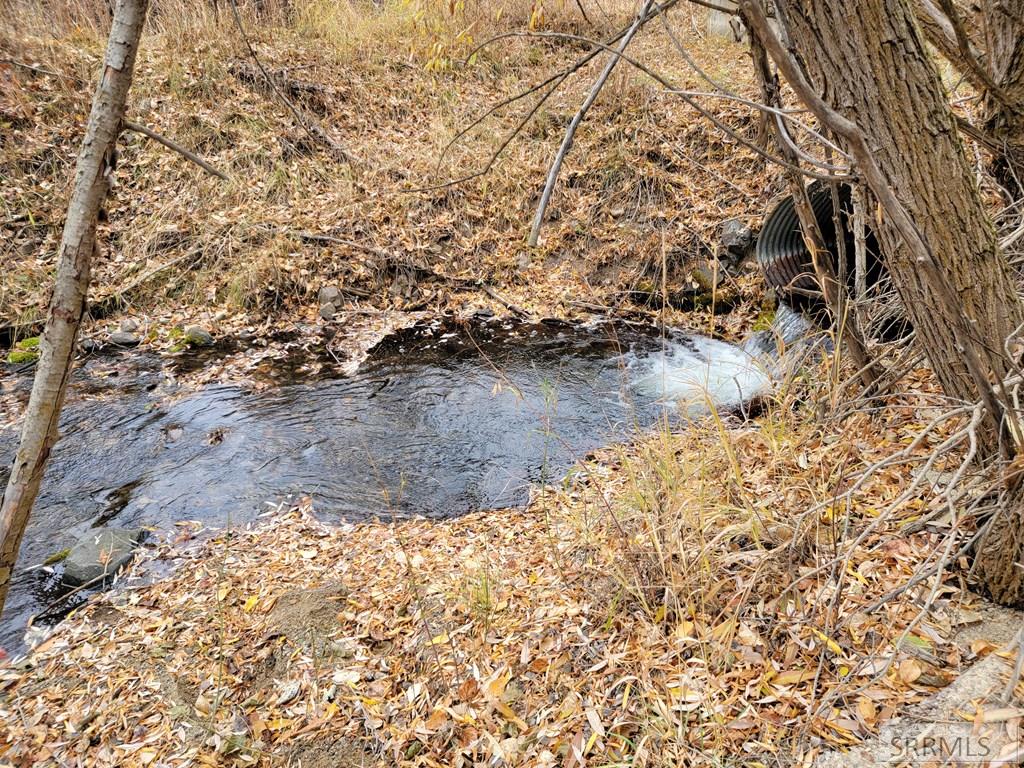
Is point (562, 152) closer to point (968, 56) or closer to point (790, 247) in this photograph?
point (968, 56)

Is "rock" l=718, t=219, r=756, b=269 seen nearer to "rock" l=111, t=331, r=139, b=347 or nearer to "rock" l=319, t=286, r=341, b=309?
"rock" l=319, t=286, r=341, b=309

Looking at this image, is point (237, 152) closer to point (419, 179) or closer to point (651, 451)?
point (419, 179)

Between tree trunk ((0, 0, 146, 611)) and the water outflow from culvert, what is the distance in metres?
2.83

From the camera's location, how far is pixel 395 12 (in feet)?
37.8

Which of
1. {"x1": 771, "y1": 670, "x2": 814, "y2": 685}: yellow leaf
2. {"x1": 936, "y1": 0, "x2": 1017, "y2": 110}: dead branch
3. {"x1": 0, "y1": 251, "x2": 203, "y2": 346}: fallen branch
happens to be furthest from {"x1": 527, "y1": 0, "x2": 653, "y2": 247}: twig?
{"x1": 0, "y1": 251, "x2": 203, "y2": 346}: fallen branch

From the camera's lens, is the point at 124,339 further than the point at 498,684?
Yes

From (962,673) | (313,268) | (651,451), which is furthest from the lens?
(313,268)

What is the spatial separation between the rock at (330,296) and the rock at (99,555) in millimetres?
4100

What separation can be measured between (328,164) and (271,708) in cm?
824

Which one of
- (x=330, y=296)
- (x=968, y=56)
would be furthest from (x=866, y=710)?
(x=330, y=296)

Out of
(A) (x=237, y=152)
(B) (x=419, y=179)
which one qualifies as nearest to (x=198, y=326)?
(A) (x=237, y=152)

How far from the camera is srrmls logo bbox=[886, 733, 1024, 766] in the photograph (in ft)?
4.85

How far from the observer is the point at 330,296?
7.84 m

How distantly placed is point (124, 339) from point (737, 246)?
742 centimetres
